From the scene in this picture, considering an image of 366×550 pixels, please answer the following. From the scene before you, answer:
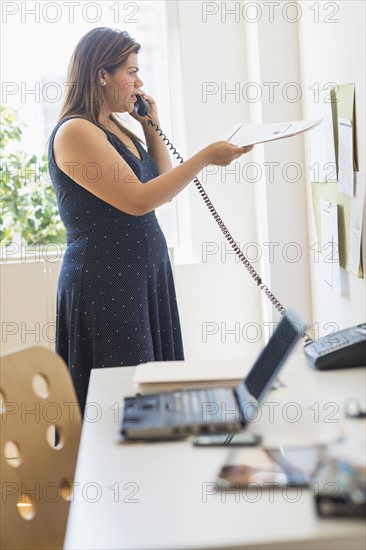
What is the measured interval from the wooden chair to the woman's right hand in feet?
2.60

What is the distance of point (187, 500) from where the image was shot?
1.04 m

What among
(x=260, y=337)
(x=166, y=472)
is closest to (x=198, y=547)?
(x=166, y=472)

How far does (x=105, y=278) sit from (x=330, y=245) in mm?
803

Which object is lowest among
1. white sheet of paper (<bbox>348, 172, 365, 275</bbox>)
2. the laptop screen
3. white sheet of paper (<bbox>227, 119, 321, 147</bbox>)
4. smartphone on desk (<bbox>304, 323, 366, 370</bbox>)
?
smartphone on desk (<bbox>304, 323, 366, 370</bbox>)

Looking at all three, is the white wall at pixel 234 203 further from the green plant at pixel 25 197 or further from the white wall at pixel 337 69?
the green plant at pixel 25 197

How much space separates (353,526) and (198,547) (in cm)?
18

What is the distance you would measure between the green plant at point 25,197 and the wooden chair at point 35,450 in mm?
1976

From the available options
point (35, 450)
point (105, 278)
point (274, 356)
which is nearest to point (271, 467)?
point (274, 356)

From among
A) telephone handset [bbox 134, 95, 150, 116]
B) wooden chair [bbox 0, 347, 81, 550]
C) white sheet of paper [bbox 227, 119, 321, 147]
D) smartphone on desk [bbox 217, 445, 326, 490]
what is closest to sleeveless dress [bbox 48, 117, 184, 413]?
telephone handset [bbox 134, 95, 150, 116]

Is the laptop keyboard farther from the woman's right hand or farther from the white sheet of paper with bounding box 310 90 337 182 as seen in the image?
the white sheet of paper with bounding box 310 90 337 182

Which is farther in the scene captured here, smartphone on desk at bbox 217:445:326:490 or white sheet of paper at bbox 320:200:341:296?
white sheet of paper at bbox 320:200:341:296

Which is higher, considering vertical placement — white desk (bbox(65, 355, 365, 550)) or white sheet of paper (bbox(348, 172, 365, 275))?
white sheet of paper (bbox(348, 172, 365, 275))

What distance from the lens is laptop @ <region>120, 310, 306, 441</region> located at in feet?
4.16

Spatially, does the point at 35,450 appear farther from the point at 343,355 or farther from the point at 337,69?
the point at 337,69
